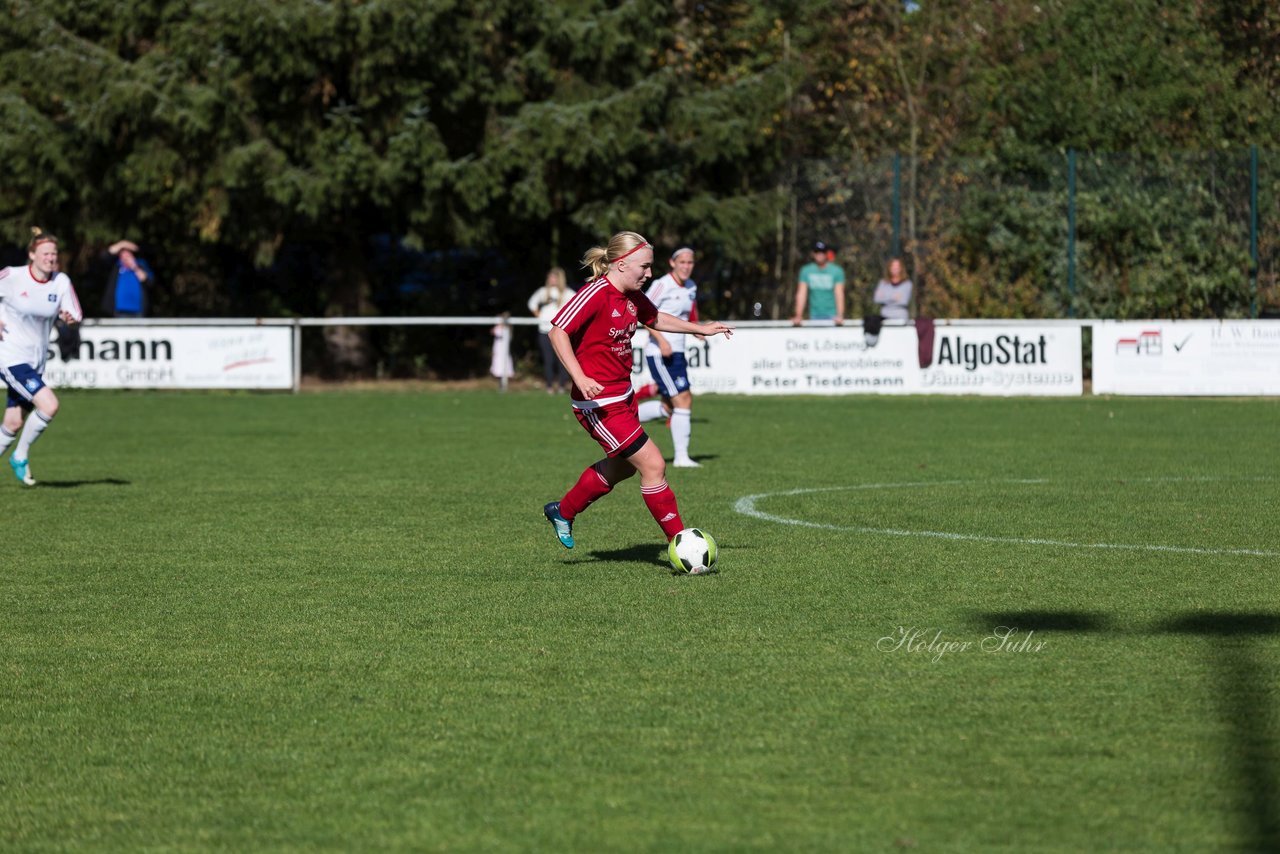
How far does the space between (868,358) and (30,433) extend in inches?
545

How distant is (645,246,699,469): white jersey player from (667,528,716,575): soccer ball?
589 cm

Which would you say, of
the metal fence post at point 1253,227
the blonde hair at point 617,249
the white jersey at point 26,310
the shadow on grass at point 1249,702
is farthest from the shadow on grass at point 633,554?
the metal fence post at point 1253,227

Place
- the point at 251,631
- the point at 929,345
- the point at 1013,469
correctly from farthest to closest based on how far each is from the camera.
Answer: the point at 929,345, the point at 1013,469, the point at 251,631

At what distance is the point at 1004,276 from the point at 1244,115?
5.60 metres

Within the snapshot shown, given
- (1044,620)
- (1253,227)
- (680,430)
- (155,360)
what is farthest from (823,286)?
(1044,620)

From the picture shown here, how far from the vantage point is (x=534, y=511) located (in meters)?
12.3

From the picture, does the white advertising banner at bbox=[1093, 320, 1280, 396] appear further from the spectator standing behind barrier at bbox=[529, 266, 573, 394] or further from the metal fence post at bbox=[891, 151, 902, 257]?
the spectator standing behind barrier at bbox=[529, 266, 573, 394]

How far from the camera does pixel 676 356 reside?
15469 mm

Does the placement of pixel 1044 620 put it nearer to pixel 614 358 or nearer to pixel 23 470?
pixel 614 358

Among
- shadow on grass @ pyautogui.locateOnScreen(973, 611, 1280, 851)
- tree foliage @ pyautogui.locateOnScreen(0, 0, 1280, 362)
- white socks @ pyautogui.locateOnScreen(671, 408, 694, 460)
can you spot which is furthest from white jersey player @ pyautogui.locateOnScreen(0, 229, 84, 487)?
tree foliage @ pyautogui.locateOnScreen(0, 0, 1280, 362)

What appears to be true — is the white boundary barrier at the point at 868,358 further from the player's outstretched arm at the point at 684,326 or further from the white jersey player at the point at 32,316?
the player's outstretched arm at the point at 684,326

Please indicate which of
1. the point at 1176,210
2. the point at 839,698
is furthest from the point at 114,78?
the point at 839,698

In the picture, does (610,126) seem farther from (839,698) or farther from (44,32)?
(839,698)

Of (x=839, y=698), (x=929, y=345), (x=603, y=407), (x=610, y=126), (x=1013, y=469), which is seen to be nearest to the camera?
(x=839, y=698)
